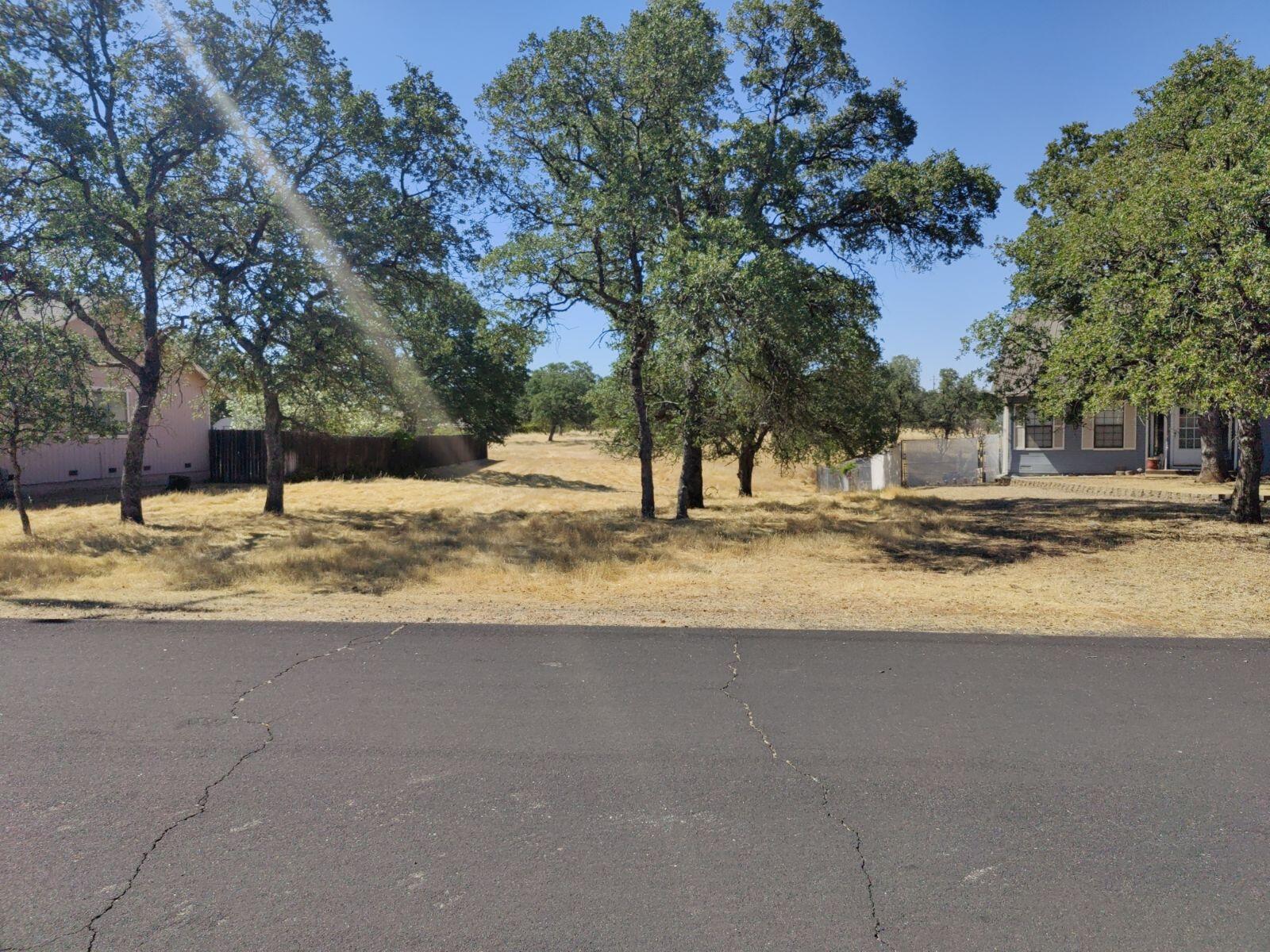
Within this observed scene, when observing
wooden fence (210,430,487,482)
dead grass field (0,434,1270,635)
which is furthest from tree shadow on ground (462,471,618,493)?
dead grass field (0,434,1270,635)

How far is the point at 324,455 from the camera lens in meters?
34.9

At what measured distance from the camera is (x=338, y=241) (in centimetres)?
1767

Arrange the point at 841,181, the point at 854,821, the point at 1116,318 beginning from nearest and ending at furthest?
the point at 854,821, the point at 1116,318, the point at 841,181

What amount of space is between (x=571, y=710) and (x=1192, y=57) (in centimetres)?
1963

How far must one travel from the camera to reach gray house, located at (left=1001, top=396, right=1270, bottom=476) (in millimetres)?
26703

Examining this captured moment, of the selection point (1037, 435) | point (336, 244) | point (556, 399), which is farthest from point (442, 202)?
point (556, 399)

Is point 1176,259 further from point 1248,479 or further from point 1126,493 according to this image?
point 1126,493

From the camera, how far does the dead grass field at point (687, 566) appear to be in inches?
363

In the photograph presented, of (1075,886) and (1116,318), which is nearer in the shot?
(1075,886)

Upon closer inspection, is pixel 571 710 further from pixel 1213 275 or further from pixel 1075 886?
pixel 1213 275

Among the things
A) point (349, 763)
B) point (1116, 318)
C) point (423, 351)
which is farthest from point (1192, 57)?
point (349, 763)

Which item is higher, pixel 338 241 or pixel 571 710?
pixel 338 241

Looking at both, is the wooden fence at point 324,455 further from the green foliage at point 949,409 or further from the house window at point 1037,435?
the green foliage at point 949,409

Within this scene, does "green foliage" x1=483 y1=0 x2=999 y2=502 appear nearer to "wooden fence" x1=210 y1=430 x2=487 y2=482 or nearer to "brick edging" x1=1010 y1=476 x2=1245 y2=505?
"brick edging" x1=1010 y1=476 x2=1245 y2=505
